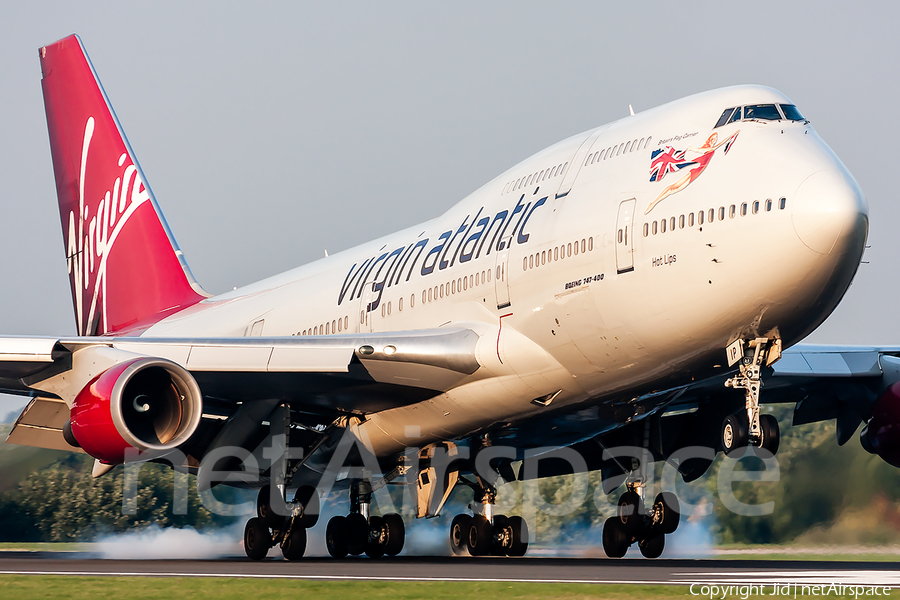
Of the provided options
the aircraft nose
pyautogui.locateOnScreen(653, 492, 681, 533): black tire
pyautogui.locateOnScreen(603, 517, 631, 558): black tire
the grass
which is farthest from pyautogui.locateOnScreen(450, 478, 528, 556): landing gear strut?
the aircraft nose

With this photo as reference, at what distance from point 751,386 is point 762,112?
3376 millimetres

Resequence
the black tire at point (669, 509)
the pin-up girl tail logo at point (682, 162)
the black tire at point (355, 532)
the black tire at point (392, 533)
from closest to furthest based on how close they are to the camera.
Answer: the pin-up girl tail logo at point (682, 162) → the black tire at point (669, 509) → the black tire at point (355, 532) → the black tire at point (392, 533)

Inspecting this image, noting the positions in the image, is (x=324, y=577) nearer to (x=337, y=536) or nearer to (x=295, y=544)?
(x=295, y=544)

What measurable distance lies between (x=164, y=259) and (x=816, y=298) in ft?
55.4

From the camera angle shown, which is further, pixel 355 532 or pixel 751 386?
pixel 355 532

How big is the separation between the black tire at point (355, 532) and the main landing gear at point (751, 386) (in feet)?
31.3

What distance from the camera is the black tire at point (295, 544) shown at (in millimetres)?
19531

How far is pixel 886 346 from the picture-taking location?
19.5 meters

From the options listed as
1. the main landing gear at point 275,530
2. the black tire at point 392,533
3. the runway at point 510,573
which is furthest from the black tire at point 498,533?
the runway at point 510,573

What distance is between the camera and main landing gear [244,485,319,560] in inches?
767

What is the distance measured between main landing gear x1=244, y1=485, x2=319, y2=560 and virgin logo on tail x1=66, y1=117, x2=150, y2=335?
352 inches

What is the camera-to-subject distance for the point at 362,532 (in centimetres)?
2181
